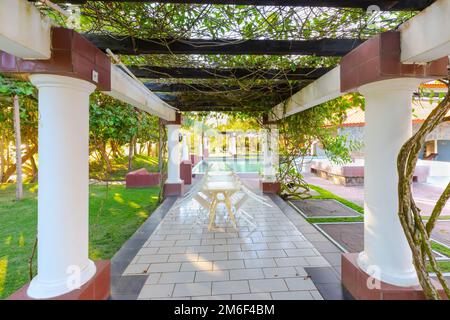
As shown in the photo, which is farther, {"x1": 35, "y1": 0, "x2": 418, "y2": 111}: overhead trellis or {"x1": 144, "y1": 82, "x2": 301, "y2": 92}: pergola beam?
{"x1": 144, "y1": 82, "x2": 301, "y2": 92}: pergola beam

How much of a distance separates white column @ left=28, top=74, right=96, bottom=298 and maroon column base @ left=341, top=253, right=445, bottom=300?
2.44 metres

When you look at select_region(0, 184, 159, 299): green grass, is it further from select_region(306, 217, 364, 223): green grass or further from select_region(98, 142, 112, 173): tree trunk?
select_region(306, 217, 364, 223): green grass

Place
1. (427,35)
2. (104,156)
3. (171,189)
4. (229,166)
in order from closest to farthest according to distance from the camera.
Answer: (427,35)
(104,156)
(171,189)
(229,166)

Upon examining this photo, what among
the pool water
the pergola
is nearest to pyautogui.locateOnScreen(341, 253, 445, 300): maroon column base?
the pergola

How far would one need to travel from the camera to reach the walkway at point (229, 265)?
2.63 metres

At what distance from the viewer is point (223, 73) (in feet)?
12.5

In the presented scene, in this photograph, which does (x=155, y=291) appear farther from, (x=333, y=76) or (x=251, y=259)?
(x=333, y=76)

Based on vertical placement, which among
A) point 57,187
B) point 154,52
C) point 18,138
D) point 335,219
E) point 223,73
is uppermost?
point 223,73

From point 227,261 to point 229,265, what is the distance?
12 cm

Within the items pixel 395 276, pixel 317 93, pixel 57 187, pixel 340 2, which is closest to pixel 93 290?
pixel 57 187

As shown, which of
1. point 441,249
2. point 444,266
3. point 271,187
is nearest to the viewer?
point 444,266

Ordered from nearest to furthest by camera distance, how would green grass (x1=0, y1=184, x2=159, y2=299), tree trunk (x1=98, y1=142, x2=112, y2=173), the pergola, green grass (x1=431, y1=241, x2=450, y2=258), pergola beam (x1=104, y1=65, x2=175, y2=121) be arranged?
the pergola → pergola beam (x1=104, y1=65, x2=175, y2=121) → green grass (x1=0, y1=184, x2=159, y2=299) → green grass (x1=431, y1=241, x2=450, y2=258) → tree trunk (x1=98, y1=142, x2=112, y2=173)

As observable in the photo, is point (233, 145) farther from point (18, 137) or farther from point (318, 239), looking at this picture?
point (318, 239)

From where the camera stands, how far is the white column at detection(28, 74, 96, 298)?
6.44 ft
